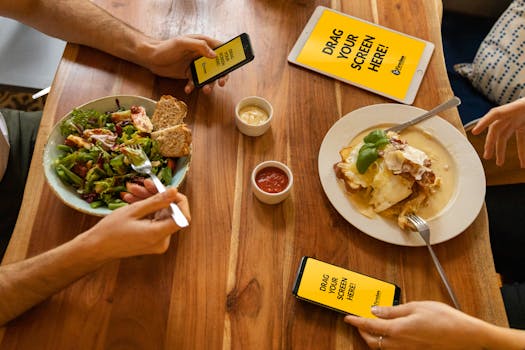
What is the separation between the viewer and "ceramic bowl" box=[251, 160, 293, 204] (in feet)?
4.06

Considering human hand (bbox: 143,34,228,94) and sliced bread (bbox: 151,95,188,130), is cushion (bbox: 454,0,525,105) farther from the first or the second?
sliced bread (bbox: 151,95,188,130)

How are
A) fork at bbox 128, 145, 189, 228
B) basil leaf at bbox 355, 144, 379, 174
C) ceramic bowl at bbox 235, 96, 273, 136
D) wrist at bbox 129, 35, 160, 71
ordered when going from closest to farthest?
fork at bbox 128, 145, 189, 228 → basil leaf at bbox 355, 144, 379, 174 → ceramic bowl at bbox 235, 96, 273, 136 → wrist at bbox 129, 35, 160, 71

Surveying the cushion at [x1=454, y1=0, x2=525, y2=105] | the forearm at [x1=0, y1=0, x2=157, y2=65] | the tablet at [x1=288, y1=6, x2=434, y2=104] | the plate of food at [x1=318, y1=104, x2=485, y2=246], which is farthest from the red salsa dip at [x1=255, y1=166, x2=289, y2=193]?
the cushion at [x1=454, y1=0, x2=525, y2=105]

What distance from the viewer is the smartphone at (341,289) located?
1.11 metres

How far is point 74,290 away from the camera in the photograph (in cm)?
113

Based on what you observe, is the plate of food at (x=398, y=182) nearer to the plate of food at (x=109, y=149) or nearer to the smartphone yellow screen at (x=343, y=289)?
the smartphone yellow screen at (x=343, y=289)

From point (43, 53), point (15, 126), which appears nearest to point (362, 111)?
point (15, 126)

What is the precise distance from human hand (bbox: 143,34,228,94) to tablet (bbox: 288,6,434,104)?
13.5 inches

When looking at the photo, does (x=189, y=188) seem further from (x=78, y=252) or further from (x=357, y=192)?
(x=357, y=192)

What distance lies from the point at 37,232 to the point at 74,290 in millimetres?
220

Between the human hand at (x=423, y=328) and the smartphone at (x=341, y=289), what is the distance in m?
0.04

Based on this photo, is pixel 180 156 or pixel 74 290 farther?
pixel 180 156

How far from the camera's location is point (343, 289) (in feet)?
3.72

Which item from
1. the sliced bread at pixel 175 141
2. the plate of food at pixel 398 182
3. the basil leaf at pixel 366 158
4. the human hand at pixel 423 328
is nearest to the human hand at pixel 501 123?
the plate of food at pixel 398 182
